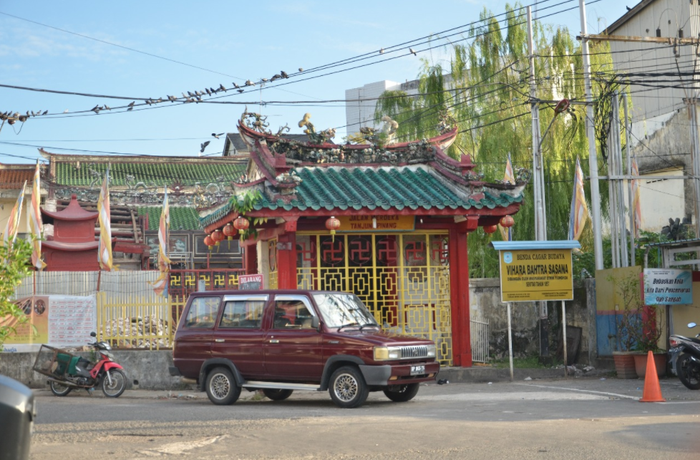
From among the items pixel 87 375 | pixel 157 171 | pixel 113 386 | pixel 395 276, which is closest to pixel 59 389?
pixel 87 375

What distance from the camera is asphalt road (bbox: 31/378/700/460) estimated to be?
29.3ft

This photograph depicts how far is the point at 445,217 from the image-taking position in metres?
19.5

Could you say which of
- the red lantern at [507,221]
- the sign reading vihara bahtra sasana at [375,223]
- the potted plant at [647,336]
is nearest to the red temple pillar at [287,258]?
the sign reading vihara bahtra sasana at [375,223]

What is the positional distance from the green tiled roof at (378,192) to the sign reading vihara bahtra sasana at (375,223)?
0.56 m

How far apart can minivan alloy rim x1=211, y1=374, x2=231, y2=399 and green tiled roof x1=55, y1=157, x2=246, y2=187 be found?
23955 millimetres

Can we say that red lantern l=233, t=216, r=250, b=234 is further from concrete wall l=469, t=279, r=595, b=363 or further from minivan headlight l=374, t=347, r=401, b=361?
concrete wall l=469, t=279, r=595, b=363

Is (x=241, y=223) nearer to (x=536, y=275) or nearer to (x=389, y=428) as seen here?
(x=536, y=275)

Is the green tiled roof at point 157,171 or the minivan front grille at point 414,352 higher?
the green tiled roof at point 157,171

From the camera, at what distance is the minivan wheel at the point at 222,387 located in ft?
47.2

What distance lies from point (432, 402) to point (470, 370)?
4450 mm

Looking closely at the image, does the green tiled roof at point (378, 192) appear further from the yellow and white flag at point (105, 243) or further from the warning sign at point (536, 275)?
the yellow and white flag at point (105, 243)

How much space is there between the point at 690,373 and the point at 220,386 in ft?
28.3

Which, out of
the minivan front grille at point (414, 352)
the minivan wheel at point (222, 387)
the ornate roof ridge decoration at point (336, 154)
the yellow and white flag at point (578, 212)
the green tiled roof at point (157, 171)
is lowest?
the minivan wheel at point (222, 387)

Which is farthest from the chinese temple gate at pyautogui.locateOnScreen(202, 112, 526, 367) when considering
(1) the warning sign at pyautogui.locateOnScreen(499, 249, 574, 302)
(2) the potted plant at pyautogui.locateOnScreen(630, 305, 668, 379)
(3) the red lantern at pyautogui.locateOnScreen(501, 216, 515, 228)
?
(2) the potted plant at pyautogui.locateOnScreen(630, 305, 668, 379)
